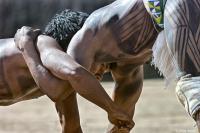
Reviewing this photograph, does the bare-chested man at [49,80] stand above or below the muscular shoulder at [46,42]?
below

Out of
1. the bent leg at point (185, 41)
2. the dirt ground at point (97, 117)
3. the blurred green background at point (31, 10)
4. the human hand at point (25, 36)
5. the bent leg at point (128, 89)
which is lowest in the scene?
the blurred green background at point (31, 10)

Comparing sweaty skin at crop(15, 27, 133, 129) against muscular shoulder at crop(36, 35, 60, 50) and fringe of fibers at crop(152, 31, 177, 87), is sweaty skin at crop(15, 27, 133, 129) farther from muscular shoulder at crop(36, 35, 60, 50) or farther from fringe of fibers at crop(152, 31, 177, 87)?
fringe of fibers at crop(152, 31, 177, 87)

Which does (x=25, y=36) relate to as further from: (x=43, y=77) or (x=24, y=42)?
(x=43, y=77)

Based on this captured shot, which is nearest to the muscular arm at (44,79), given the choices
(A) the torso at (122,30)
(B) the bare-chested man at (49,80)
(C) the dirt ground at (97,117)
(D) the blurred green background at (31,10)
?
(B) the bare-chested man at (49,80)

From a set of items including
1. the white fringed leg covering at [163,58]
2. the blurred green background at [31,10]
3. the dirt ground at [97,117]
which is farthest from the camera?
the blurred green background at [31,10]

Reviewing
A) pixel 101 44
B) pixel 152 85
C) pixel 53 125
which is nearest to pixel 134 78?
pixel 101 44

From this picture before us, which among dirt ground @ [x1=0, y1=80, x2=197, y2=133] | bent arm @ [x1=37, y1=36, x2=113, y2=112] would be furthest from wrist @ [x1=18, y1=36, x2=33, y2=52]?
dirt ground @ [x1=0, y1=80, x2=197, y2=133]

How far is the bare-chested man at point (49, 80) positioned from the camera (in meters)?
1.97

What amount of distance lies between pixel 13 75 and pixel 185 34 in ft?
2.00

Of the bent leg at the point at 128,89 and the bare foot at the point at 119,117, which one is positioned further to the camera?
the bent leg at the point at 128,89

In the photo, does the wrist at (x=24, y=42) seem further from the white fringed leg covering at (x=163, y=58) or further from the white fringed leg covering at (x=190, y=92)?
the white fringed leg covering at (x=190, y=92)

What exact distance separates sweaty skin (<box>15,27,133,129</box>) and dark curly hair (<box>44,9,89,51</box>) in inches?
1.4

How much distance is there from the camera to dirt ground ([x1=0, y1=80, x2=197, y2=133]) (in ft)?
11.3

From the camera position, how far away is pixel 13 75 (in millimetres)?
2070
